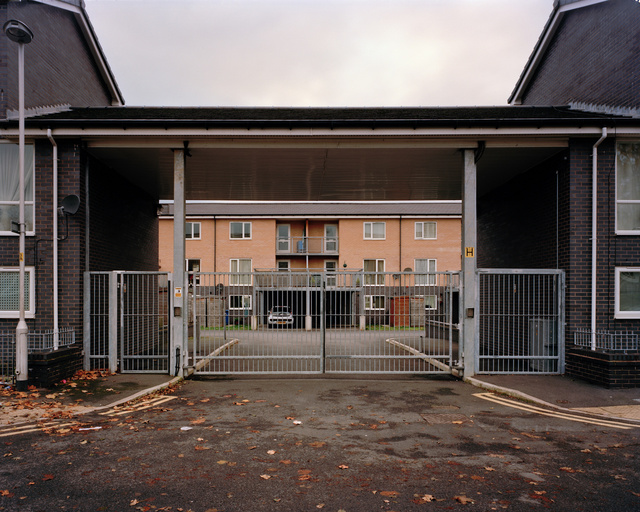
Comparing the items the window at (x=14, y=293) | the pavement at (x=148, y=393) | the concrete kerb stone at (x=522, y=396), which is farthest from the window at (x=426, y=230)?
the window at (x=14, y=293)

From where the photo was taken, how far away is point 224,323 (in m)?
9.80

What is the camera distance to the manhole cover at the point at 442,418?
6629 millimetres

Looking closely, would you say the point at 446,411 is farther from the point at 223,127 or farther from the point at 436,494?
the point at 223,127

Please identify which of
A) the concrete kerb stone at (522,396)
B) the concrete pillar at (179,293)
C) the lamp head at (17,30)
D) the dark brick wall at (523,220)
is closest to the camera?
the concrete kerb stone at (522,396)

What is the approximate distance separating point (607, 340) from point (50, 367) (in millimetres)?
12077

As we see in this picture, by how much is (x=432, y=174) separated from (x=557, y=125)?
166 inches

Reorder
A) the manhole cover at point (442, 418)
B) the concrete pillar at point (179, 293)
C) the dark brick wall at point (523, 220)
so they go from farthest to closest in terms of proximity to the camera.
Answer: the dark brick wall at point (523, 220)
the concrete pillar at point (179, 293)
the manhole cover at point (442, 418)

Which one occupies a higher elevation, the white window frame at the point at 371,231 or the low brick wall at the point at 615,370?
→ the white window frame at the point at 371,231

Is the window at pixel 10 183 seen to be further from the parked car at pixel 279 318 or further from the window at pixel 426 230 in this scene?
the window at pixel 426 230

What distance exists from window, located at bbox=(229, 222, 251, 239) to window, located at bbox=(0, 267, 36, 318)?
26.7m

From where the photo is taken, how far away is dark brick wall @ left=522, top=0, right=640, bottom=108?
10.9 m

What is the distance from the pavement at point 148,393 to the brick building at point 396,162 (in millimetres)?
485

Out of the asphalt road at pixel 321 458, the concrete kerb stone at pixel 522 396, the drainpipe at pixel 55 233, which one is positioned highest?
the drainpipe at pixel 55 233

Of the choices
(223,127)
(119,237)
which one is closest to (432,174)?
(223,127)
